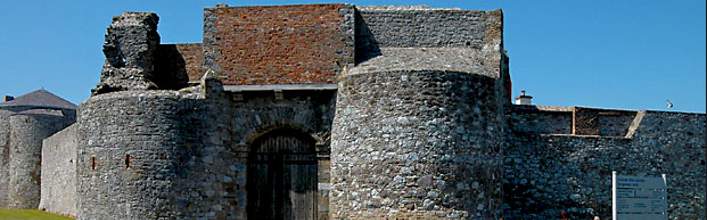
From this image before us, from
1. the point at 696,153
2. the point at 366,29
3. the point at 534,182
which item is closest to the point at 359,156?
the point at 366,29

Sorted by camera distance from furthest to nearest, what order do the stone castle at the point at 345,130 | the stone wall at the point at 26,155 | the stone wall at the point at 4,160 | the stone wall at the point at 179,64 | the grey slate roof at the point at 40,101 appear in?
the grey slate roof at the point at 40,101
the stone wall at the point at 4,160
the stone wall at the point at 26,155
the stone wall at the point at 179,64
the stone castle at the point at 345,130

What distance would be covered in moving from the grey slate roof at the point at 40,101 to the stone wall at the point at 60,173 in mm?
8747

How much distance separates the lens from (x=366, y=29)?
2200 cm

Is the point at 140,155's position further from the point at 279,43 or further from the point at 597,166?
the point at 597,166

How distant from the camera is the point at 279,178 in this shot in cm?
2191

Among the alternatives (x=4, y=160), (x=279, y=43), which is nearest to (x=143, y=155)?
(x=279, y=43)

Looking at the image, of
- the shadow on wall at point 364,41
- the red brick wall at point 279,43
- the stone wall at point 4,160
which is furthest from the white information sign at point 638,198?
the stone wall at point 4,160

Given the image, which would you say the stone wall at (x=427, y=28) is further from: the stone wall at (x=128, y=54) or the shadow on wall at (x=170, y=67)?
the stone wall at (x=128, y=54)

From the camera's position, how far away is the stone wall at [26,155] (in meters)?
49.8

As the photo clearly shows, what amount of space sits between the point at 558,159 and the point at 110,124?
10395 mm

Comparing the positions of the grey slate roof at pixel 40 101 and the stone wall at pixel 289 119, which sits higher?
the grey slate roof at pixel 40 101

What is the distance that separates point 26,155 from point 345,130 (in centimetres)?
3446

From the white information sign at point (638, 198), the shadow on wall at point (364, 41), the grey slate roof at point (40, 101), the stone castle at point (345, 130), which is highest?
the grey slate roof at point (40, 101)

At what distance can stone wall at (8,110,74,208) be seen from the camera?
49812mm
